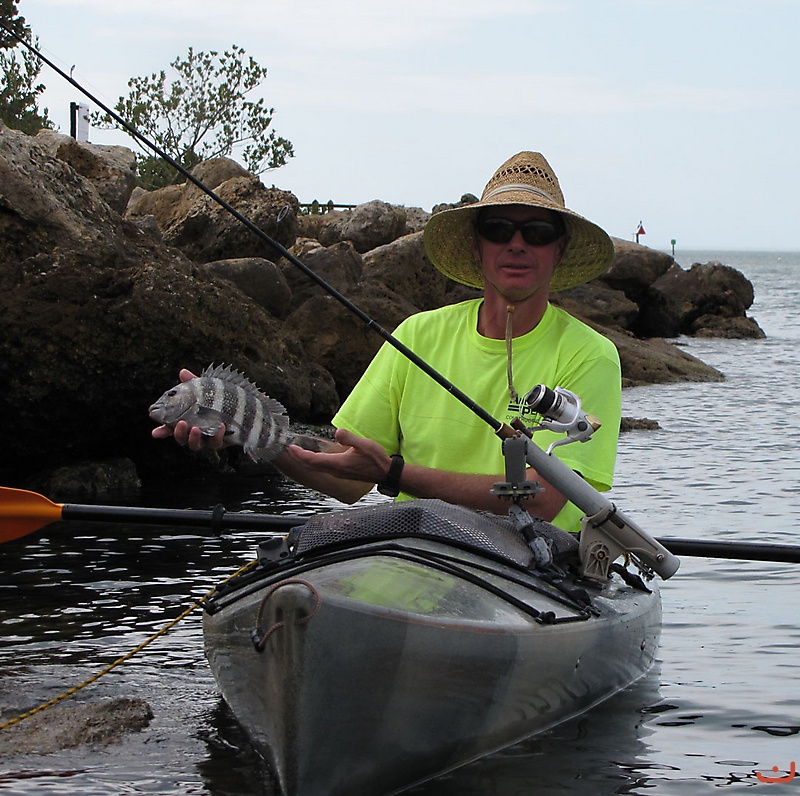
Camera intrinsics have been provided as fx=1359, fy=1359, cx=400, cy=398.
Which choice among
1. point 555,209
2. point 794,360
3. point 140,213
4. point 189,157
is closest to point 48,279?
point 555,209

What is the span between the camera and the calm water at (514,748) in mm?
4859

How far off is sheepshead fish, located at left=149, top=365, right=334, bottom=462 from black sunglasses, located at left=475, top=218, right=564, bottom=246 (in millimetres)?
1157

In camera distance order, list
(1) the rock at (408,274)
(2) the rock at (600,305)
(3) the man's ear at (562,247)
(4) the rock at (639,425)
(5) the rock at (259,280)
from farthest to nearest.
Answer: (2) the rock at (600,305) < (1) the rock at (408,274) < (4) the rock at (639,425) < (5) the rock at (259,280) < (3) the man's ear at (562,247)

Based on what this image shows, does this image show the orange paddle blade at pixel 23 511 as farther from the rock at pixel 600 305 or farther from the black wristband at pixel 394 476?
the rock at pixel 600 305

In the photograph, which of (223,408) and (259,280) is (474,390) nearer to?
(223,408)

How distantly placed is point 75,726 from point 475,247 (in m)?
2.51

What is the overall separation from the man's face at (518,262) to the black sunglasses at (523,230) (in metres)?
0.01

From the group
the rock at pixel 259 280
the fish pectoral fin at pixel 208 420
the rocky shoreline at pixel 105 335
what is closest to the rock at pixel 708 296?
the rock at pixel 259 280

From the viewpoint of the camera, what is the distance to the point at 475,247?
570 cm

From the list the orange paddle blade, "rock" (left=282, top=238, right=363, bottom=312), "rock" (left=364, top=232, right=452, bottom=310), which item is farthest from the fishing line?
"rock" (left=364, top=232, right=452, bottom=310)

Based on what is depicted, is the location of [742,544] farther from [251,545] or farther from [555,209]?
[251,545]

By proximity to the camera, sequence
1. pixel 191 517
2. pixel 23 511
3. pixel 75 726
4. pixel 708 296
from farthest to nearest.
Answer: pixel 708 296 → pixel 23 511 → pixel 191 517 → pixel 75 726

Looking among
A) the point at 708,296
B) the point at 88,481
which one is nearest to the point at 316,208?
the point at 708,296

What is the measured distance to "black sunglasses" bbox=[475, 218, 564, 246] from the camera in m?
5.25
